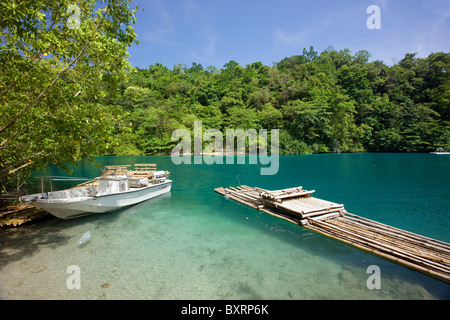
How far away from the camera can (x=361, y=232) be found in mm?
9227

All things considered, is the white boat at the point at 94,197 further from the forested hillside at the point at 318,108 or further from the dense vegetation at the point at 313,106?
the forested hillside at the point at 318,108

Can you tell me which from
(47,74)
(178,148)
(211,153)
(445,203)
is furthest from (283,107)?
(47,74)

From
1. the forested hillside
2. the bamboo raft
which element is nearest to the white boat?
the bamboo raft

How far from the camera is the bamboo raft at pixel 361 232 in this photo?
23.6 feet

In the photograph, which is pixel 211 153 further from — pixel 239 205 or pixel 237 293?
pixel 237 293

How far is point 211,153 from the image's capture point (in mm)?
58906

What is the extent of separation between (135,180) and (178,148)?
4679 centimetres

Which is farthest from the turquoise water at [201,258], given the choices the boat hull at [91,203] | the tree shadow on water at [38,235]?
the boat hull at [91,203]

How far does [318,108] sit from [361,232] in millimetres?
60841

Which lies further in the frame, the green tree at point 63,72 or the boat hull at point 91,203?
the boat hull at point 91,203

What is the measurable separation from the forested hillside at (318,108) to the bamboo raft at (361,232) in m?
51.4

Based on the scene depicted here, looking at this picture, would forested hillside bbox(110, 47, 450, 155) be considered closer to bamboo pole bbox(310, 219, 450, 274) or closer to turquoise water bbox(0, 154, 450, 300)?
turquoise water bbox(0, 154, 450, 300)
